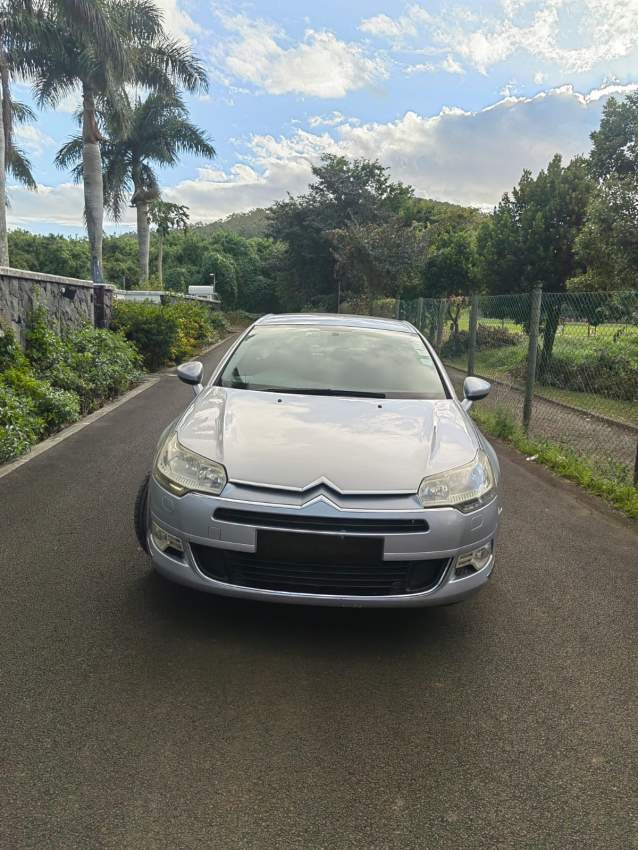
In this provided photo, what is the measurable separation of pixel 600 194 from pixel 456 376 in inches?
175

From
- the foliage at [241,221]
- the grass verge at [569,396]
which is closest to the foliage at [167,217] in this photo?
the grass verge at [569,396]

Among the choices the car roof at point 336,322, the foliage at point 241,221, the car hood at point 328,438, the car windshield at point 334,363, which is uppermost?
the foliage at point 241,221

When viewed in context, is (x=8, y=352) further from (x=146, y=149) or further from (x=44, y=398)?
(x=146, y=149)

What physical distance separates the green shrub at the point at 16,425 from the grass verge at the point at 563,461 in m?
5.32

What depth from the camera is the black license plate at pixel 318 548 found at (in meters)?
2.82

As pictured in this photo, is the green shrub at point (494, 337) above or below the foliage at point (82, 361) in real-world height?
above

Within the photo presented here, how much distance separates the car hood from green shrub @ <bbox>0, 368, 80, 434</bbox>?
418 cm

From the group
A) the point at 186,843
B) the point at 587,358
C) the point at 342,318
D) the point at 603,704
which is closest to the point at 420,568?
the point at 603,704

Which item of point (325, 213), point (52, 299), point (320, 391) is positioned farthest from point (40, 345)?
point (325, 213)

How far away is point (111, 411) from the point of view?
30.5 ft

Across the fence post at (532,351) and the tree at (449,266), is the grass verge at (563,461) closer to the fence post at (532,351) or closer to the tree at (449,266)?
the fence post at (532,351)

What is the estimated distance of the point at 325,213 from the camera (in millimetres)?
37750

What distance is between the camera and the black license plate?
9.26 ft

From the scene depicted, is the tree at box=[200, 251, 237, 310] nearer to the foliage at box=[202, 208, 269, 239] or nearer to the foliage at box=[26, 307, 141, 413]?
the foliage at box=[26, 307, 141, 413]
